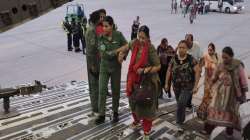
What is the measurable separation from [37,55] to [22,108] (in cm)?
678

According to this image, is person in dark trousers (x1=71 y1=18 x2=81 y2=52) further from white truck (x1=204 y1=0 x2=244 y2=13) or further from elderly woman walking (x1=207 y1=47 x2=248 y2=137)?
white truck (x1=204 y1=0 x2=244 y2=13)

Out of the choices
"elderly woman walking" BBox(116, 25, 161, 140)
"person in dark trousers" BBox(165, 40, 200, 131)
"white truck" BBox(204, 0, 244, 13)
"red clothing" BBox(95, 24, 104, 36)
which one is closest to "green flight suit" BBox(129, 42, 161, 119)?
"elderly woman walking" BBox(116, 25, 161, 140)

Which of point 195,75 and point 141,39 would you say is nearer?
point 141,39

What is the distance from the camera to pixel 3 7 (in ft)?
18.9

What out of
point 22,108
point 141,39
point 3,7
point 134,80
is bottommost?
point 22,108

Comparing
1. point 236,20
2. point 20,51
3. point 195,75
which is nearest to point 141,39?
point 195,75

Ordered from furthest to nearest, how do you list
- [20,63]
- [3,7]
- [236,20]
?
[236,20], [20,63], [3,7]

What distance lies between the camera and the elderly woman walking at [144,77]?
20.9 ft

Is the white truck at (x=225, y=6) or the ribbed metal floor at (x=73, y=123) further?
the white truck at (x=225, y=6)

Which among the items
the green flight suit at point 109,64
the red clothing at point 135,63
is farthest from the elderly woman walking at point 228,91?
the green flight suit at point 109,64

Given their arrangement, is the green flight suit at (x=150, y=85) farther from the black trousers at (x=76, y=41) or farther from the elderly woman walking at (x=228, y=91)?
the black trousers at (x=76, y=41)

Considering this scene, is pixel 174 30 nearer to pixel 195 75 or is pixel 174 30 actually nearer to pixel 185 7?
pixel 185 7

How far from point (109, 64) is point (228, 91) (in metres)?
1.97

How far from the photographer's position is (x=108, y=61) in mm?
7078
